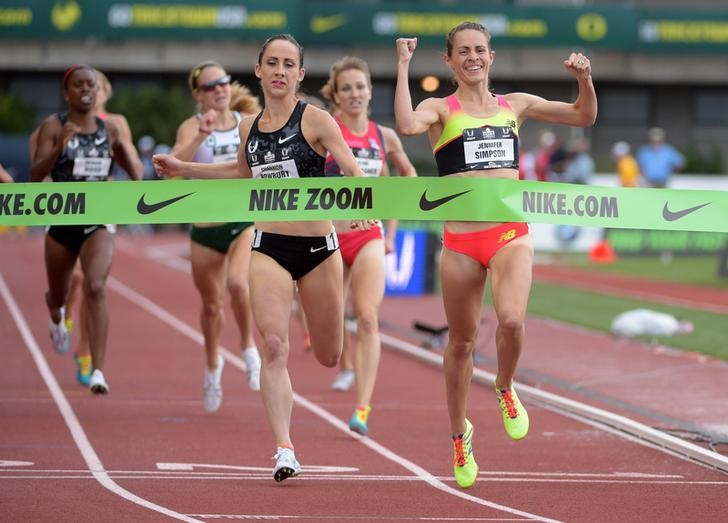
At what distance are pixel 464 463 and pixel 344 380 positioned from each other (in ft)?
16.2

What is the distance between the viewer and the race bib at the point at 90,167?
11.2 m

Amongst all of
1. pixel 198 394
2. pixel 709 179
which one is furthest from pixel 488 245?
pixel 709 179

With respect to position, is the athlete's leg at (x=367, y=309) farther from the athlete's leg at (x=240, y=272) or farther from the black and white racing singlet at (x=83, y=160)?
the black and white racing singlet at (x=83, y=160)

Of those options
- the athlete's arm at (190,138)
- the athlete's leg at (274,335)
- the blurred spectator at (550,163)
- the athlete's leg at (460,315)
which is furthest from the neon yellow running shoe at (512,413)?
the blurred spectator at (550,163)

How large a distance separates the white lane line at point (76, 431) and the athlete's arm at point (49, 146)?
5.91 feet

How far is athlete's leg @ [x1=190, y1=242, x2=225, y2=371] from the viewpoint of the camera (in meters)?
11.2

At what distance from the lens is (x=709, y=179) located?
35.4 meters

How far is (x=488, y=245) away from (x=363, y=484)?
150cm

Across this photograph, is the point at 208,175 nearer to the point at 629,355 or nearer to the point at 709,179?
the point at 629,355

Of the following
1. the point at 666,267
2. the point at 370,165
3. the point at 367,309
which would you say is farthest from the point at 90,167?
the point at 666,267

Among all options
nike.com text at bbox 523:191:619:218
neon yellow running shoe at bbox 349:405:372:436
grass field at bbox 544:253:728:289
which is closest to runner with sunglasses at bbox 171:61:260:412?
neon yellow running shoe at bbox 349:405:372:436

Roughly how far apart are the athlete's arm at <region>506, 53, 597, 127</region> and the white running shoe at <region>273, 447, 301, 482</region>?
2292 millimetres

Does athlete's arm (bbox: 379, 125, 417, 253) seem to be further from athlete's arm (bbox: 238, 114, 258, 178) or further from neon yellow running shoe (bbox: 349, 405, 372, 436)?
athlete's arm (bbox: 238, 114, 258, 178)

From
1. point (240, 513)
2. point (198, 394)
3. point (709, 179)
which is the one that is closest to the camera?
point (240, 513)
